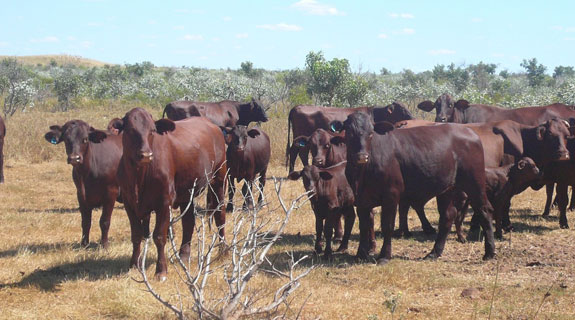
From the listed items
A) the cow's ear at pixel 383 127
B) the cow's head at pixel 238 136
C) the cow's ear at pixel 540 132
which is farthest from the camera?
the cow's head at pixel 238 136

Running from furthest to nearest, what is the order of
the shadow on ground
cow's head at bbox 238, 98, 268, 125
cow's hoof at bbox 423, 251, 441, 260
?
1. cow's head at bbox 238, 98, 268, 125
2. cow's hoof at bbox 423, 251, 441, 260
3. the shadow on ground

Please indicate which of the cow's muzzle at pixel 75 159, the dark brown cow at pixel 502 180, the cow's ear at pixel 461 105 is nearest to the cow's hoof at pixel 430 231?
the dark brown cow at pixel 502 180

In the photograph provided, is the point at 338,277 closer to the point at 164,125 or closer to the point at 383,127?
the point at 383,127

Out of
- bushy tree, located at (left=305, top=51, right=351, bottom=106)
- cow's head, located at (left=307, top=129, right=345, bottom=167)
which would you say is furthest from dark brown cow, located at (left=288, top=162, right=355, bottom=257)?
bushy tree, located at (left=305, top=51, right=351, bottom=106)

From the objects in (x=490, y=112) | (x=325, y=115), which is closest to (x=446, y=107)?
(x=490, y=112)

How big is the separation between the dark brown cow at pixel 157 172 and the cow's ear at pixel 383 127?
7.29 feet

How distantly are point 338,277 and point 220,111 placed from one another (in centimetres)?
1105

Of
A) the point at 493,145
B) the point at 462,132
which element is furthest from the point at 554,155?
the point at 462,132

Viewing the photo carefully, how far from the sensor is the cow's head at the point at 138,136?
269 inches

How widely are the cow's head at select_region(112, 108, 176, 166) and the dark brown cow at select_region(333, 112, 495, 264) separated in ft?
8.20

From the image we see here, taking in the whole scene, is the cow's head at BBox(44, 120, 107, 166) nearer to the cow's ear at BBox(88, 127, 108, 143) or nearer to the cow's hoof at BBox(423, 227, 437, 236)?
the cow's ear at BBox(88, 127, 108, 143)

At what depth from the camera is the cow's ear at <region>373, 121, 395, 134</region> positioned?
8.24m

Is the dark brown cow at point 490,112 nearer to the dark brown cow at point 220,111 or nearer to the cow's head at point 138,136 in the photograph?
the dark brown cow at point 220,111

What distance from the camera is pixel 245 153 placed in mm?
11875
